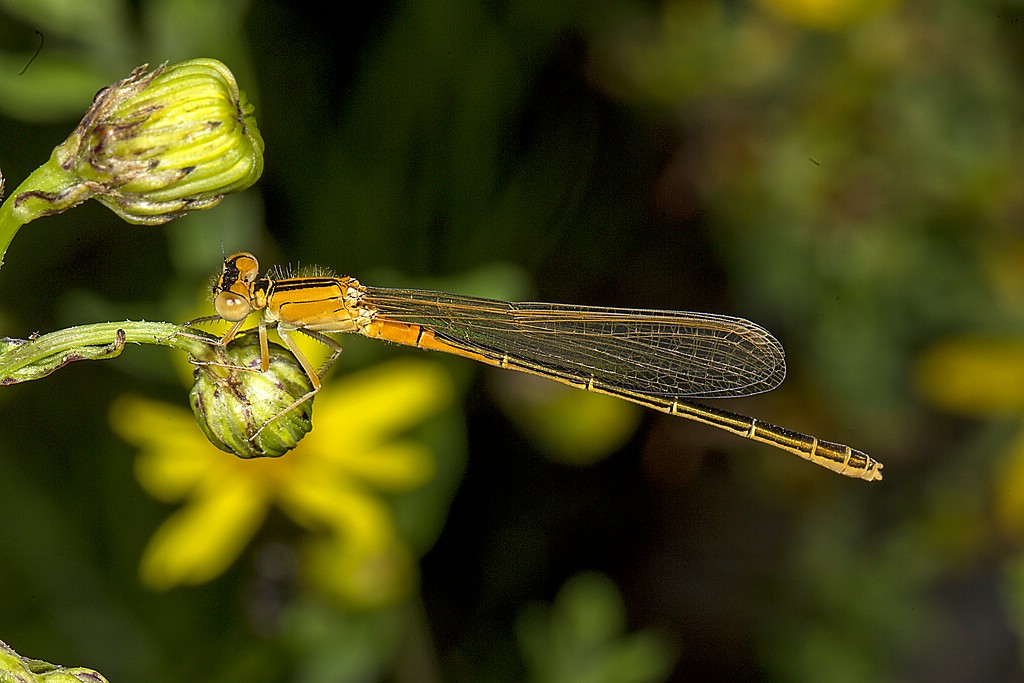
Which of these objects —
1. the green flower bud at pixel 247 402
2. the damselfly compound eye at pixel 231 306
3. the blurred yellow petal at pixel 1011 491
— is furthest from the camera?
the blurred yellow petal at pixel 1011 491

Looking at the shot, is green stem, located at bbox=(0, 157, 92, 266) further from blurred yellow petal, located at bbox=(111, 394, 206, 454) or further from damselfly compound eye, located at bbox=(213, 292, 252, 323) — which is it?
blurred yellow petal, located at bbox=(111, 394, 206, 454)

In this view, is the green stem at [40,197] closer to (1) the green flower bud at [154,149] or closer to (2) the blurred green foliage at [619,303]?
(1) the green flower bud at [154,149]

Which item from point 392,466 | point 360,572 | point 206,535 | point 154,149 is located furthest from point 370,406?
point 154,149

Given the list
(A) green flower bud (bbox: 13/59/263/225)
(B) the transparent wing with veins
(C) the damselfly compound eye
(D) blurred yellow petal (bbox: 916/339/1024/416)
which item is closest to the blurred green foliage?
(D) blurred yellow petal (bbox: 916/339/1024/416)

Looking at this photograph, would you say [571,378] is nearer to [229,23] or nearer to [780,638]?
[229,23]

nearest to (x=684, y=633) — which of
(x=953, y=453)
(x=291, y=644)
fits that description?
(x=953, y=453)

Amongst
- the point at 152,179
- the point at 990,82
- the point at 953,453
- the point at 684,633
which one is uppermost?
the point at 990,82

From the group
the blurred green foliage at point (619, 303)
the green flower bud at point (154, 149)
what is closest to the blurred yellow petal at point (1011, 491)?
the blurred green foliage at point (619, 303)
